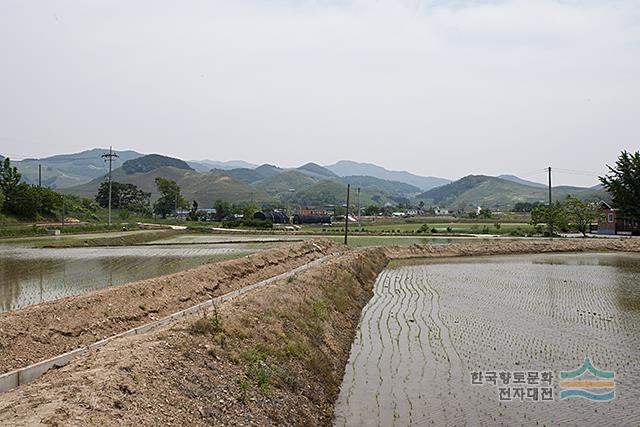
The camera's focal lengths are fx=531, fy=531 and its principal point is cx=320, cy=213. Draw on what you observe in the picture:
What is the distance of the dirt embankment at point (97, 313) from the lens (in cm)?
874

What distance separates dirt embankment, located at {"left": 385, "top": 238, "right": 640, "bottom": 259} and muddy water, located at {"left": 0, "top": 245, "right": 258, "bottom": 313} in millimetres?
14356

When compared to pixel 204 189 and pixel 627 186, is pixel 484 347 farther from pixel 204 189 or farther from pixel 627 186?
pixel 204 189

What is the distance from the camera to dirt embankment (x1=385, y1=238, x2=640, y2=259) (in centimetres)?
3434

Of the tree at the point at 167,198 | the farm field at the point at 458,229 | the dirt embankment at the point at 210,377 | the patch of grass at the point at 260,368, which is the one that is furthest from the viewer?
the tree at the point at 167,198

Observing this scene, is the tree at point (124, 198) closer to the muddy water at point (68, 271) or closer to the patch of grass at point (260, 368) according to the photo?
the muddy water at point (68, 271)

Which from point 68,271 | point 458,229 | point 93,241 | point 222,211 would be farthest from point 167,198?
point 68,271

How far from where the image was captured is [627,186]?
1866 inches

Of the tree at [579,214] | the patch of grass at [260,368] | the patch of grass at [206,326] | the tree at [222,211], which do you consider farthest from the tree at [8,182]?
the tree at [579,214]

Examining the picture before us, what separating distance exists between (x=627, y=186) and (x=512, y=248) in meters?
18.3

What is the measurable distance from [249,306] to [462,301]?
8989 millimetres

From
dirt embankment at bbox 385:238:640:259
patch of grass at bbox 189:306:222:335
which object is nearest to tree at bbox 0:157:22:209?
dirt embankment at bbox 385:238:640:259

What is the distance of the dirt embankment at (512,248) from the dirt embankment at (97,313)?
1822 centimetres

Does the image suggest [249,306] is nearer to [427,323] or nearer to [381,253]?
[427,323]

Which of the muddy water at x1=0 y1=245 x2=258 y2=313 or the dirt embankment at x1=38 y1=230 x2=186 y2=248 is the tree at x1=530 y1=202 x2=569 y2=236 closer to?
the muddy water at x1=0 y1=245 x2=258 y2=313
